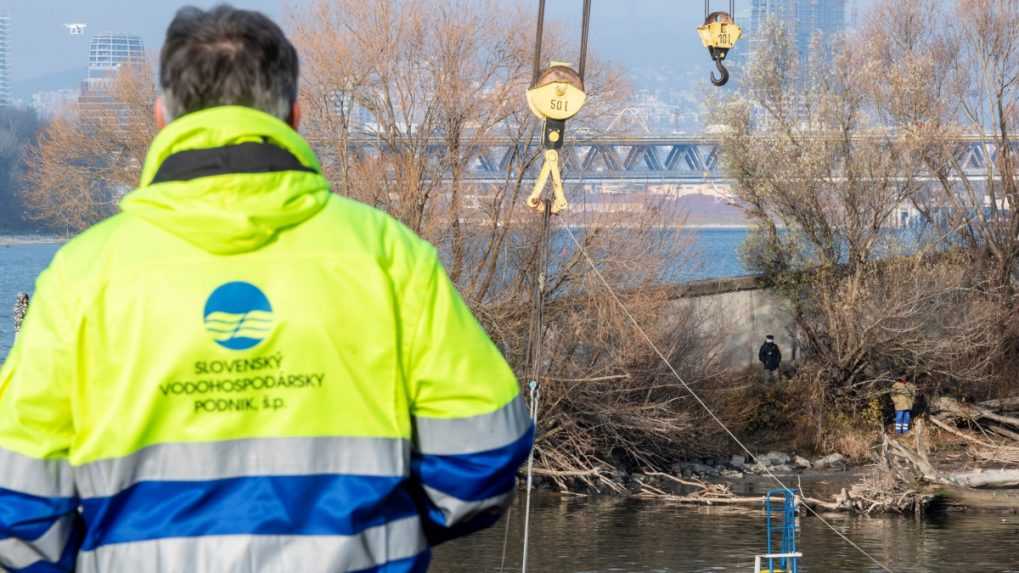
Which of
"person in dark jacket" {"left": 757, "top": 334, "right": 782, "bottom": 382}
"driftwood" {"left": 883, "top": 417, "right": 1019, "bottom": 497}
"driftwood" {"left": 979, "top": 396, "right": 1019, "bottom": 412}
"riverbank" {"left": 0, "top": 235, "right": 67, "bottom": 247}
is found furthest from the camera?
"riverbank" {"left": 0, "top": 235, "right": 67, "bottom": 247}

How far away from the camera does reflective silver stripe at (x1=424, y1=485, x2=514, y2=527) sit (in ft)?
7.82

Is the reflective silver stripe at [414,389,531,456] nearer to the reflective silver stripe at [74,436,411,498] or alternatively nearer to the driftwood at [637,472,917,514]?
the reflective silver stripe at [74,436,411,498]

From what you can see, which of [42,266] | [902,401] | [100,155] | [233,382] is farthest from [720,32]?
[42,266]

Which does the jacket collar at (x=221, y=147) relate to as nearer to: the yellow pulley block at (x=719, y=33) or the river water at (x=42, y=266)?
the yellow pulley block at (x=719, y=33)

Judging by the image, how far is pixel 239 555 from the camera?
7.39ft

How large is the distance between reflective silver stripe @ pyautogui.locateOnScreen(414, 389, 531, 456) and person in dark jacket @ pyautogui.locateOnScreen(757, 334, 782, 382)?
1124 inches

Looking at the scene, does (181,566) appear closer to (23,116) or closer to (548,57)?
(548,57)

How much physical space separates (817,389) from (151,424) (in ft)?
92.5

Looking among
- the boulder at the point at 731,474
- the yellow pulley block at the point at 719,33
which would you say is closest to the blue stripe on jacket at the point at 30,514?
the yellow pulley block at the point at 719,33

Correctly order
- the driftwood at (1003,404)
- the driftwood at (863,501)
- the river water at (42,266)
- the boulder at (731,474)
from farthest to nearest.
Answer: the driftwood at (1003,404), the river water at (42,266), the boulder at (731,474), the driftwood at (863,501)

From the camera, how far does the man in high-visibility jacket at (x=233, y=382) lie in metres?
2.26

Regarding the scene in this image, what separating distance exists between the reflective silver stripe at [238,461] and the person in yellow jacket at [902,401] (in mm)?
27937

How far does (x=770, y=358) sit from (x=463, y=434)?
93.9ft

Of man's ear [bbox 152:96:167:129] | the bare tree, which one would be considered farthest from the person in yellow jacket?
man's ear [bbox 152:96:167:129]
